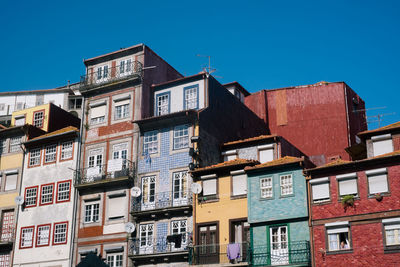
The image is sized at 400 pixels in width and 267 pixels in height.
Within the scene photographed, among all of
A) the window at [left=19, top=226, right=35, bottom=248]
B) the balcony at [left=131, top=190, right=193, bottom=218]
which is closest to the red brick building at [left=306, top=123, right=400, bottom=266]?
the balcony at [left=131, top=190, right=193, bottom=218]

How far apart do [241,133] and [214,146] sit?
5840 millimetres

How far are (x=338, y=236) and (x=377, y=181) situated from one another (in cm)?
398

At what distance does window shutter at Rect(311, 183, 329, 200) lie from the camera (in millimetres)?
35969

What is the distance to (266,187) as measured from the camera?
38.2 metres

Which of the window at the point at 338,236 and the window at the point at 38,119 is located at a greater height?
the window at the point at 38,119

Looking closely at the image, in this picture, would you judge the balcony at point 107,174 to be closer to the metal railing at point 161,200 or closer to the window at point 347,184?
the metal railing at point 161,200

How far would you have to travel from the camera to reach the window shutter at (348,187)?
115 feet

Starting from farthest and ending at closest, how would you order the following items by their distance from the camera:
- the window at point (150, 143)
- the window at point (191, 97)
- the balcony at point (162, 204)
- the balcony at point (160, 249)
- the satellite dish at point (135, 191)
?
the window at point (191, 97) → the window at point (150, 143) → the satellite dish at point (135, 191) → the balcony at point (162, 204) → the balcony at point (160, 249)

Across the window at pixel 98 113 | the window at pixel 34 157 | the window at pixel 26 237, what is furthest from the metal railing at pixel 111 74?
the window at pixel 26 237

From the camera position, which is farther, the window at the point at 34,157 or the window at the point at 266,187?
the window at the point at 34,157

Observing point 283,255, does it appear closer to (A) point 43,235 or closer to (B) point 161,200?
(B) point 161,200

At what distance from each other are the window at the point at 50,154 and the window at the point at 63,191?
2666 millimetres

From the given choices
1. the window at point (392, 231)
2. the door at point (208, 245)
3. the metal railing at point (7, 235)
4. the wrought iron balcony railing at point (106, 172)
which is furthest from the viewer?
the metal railing at point (7, 235)

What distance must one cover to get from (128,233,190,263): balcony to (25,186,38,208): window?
1105cm
